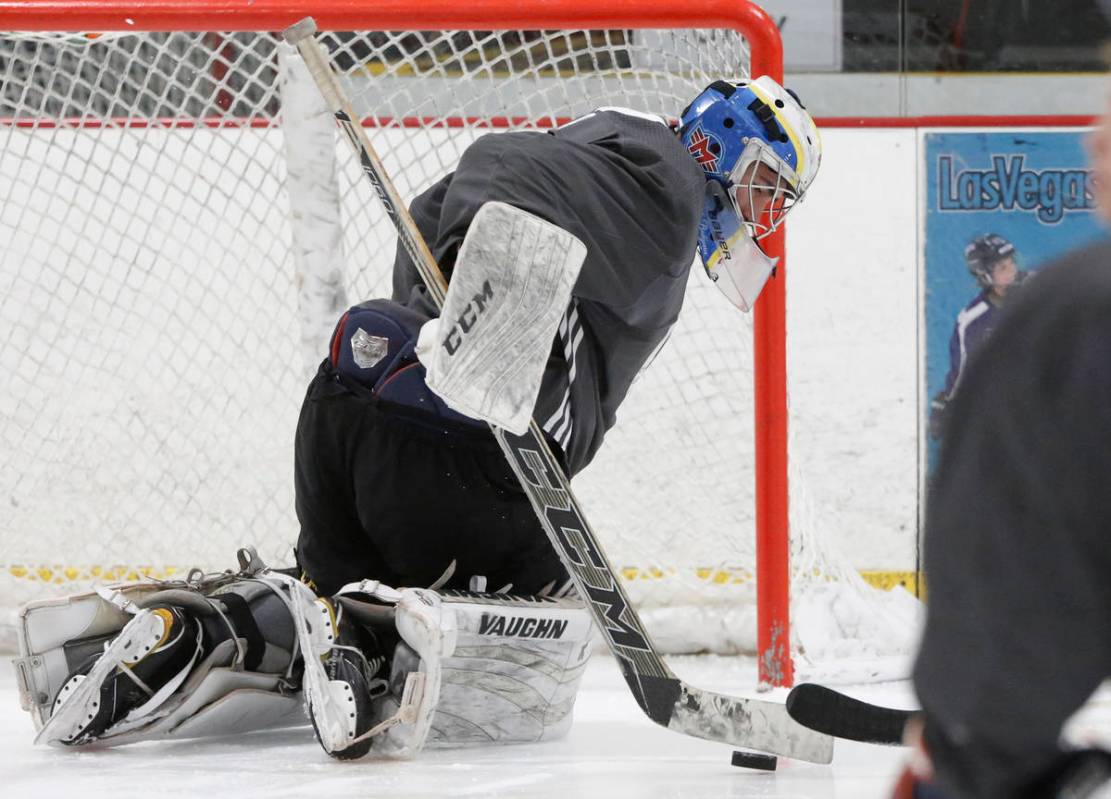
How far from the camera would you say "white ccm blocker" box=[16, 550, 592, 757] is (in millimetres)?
1554

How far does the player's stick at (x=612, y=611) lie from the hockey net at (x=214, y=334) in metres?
1.07

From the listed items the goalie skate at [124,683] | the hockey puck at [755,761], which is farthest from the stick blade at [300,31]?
the hockey puck at [755,761]

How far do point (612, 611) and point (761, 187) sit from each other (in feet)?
2.08

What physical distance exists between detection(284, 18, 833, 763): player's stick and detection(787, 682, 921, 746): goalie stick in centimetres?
16

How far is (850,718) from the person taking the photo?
53.1 inches

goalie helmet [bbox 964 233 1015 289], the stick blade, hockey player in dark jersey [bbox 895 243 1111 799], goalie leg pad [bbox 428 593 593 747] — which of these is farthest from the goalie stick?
goalie helmet [bbox 964 233 1015 289]

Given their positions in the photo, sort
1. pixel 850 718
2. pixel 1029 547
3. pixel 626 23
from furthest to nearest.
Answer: pixel 626 23, pixel 850 718, pixel 1029 547

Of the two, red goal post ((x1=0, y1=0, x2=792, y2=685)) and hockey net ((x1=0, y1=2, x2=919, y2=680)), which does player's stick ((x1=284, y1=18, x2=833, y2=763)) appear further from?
hockey net ((x1=0, y1=2, x2=919, y2=680))

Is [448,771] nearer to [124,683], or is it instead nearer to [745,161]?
[124,683]

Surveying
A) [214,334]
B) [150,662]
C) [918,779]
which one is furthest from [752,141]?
[214,334]

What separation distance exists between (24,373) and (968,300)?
2082 millimetres

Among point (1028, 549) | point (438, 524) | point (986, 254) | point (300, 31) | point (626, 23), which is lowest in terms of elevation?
point (438, 524)

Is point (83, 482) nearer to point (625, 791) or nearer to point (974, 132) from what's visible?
point (625, 791)

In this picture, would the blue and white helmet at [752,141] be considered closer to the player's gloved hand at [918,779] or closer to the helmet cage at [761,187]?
the helmet cage at [761,187]
